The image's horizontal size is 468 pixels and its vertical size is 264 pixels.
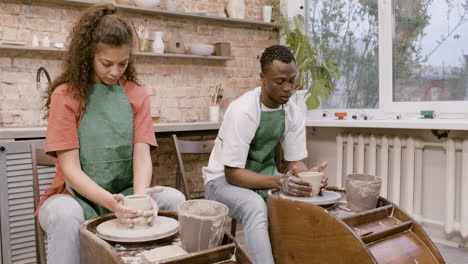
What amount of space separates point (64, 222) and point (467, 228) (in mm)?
2352

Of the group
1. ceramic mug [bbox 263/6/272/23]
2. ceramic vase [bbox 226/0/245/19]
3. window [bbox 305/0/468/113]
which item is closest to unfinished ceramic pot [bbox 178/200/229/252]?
window [bbox 305/0/468/113]

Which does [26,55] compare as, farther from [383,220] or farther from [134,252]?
[383,220]

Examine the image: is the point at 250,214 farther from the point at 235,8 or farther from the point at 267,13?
the point at 267,13

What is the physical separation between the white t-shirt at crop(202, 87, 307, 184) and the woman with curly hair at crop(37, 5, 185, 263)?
0.36 meters

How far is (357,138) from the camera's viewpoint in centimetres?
307

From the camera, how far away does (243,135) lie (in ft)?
5.56

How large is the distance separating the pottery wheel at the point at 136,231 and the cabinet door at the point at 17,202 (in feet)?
3.69

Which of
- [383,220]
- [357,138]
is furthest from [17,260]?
[357,138]

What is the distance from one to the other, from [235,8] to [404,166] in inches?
74.4

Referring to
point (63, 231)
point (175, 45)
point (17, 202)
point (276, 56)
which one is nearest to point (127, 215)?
point (63, 231)

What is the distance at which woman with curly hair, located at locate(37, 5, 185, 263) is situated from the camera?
4.20 feet

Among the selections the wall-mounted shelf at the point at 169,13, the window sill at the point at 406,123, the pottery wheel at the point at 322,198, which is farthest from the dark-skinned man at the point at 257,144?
the wall-mounted shelf at the point at 169,13

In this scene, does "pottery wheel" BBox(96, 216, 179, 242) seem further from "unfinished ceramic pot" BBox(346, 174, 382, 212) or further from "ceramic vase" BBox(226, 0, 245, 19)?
"ceramic vase" BBox(226, 0, 245, 19)

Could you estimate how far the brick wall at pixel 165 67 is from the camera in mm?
2646
